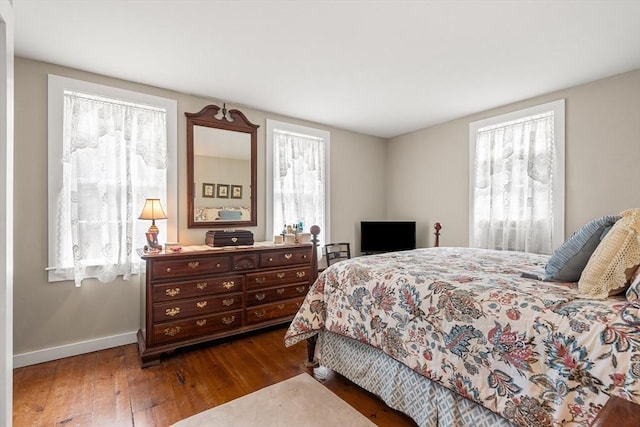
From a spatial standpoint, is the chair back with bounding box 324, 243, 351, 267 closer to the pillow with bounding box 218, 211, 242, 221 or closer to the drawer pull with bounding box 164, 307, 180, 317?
the pillow with bounding box 218, 211, 242, 221

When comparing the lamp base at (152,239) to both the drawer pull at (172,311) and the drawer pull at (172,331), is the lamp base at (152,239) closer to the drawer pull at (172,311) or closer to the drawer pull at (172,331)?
the drawer pull at (172,311)

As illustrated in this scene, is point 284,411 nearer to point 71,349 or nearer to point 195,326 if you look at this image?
point 195,326

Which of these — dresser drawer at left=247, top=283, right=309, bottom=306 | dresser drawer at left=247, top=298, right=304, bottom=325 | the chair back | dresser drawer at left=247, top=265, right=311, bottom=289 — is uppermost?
the chair back

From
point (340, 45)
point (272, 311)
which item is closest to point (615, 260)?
point (340, 45)

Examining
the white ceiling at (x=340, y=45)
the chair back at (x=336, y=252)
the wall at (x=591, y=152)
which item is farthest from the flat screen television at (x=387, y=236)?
the white ceiling at (x=340, y=45)

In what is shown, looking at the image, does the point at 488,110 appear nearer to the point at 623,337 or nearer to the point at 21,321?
the point at 623,337

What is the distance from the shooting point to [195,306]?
2.71m

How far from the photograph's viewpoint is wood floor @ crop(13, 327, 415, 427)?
6.05ft

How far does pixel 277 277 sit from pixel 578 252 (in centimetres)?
249

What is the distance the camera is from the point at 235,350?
272 cm

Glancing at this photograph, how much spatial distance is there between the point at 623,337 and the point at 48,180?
3712mm

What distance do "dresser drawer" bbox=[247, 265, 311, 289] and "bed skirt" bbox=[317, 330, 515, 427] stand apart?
1032 mm

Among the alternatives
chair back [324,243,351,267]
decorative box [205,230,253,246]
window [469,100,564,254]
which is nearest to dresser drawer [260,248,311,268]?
decorative box [205,230,253,246]

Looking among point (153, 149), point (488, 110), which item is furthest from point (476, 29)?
point (153, 149)
